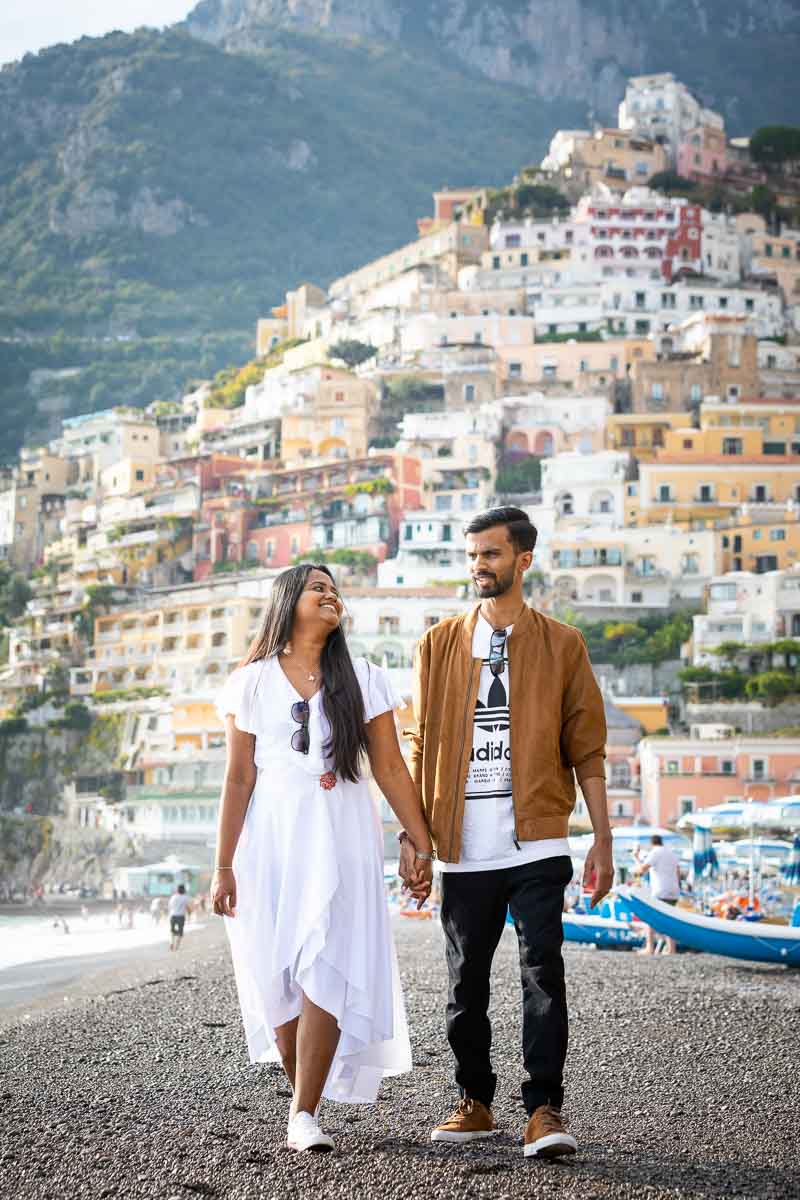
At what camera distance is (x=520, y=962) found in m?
4.83

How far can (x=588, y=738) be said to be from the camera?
16.4 feet

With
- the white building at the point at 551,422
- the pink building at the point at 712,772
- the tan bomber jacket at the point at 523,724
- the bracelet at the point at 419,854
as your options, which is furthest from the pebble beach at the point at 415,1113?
the white building at the point at 551,422

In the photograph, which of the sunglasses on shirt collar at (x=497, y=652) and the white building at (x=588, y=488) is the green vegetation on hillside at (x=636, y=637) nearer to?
the white building at (x=588, y=488)

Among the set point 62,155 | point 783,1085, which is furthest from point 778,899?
point 62,155

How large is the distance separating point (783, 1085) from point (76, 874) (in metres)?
47.2

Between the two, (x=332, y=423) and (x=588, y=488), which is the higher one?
(x=332, y=423)

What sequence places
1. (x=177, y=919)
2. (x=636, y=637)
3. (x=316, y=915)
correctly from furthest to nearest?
1. (x=636, y=637)
2. (x=177, y=919)
3. (x=316, y=915)

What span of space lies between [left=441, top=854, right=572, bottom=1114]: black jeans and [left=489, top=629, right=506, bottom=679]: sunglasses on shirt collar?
562mm

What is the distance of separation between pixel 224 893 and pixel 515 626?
1110 mm

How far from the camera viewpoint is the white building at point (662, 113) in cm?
10125

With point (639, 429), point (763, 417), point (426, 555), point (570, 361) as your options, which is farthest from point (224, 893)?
point (570, 361)

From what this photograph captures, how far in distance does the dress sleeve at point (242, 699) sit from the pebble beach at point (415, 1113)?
42.9 inches

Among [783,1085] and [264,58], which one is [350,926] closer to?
[783,1085]

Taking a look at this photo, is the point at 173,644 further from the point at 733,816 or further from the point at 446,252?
the point at 733,816
